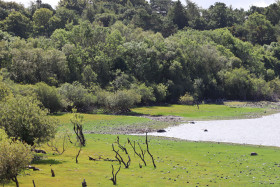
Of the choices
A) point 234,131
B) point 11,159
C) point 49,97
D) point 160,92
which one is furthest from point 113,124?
point 11,159

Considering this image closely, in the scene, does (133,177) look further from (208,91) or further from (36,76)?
(208,91)

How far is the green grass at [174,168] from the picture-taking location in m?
33.5

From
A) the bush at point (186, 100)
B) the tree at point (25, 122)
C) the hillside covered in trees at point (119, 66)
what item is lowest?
the tree at point (25, 122)

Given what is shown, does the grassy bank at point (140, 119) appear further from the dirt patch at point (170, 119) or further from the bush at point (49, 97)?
the bush at point (49, 97)

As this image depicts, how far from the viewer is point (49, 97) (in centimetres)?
9462

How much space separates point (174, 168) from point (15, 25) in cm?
14570

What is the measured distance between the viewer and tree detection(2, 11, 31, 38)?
164875mm

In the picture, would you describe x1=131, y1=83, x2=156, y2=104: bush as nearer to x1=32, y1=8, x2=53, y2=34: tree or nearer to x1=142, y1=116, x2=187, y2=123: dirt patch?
x1=142, y1=116, x2=187, y2=123: dirt patch

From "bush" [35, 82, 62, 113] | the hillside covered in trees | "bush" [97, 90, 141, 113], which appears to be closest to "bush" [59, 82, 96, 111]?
the hillside covered in trees

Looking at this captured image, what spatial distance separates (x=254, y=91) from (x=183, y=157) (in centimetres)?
11730

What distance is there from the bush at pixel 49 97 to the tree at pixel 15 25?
79.6 metres

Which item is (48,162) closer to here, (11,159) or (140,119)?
(11,159)

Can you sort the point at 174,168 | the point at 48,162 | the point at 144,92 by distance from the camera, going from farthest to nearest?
the point at 144,92, the point at 48,162, the point at 174,168

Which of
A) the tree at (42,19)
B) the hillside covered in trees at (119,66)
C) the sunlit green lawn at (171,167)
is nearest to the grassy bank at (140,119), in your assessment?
the hillside covered in trees at (119,66)
